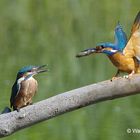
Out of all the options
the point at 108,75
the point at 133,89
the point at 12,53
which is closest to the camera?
the point at 133,89

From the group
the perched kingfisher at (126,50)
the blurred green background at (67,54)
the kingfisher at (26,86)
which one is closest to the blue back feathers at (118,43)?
the perched kingfisher at (126,50)

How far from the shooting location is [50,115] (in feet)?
6.43

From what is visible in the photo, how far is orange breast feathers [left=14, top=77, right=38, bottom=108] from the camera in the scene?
1996 millimetres

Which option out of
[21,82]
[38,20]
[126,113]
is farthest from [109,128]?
[38,20]

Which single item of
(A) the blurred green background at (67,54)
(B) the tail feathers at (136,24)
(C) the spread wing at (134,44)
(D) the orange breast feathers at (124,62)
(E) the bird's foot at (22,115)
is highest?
(A) the blurred green background at (67,54)

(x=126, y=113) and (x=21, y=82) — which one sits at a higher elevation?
(x=126, y=113)

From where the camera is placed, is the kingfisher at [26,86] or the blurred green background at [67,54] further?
the blurred green background at [67,54]

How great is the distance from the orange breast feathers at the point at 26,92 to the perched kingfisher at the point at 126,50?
0.69 feet

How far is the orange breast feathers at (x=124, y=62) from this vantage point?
6.48 feet

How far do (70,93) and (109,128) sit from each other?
2.03 metres

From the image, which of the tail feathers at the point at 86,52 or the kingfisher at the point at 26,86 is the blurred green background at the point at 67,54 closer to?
the kingfisher at the point at 26,86

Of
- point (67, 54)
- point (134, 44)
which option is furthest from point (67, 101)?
point (67, 54)

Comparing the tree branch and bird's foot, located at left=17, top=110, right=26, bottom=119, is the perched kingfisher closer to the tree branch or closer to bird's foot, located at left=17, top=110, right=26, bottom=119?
the tree branch

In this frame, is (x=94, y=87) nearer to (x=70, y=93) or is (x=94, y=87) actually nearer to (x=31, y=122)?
(x=70, y=93)
